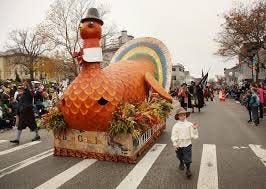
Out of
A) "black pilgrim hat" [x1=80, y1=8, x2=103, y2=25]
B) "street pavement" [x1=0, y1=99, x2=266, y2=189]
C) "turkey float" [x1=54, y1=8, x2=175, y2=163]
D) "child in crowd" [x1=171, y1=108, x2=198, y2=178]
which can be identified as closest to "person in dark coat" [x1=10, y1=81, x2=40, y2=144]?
"street pavement" [x1=0, y1=99, x2=266, y2=189]

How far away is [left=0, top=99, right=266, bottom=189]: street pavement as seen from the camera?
19.7 ft

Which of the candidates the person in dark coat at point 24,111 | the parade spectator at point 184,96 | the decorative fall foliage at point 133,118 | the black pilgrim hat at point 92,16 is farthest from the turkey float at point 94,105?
the parade spectator at point 184,96

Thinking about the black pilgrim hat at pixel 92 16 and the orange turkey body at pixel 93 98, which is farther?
the black pilgrim hat at pixel 92 16

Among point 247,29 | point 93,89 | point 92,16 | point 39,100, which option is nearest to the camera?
point 93,89

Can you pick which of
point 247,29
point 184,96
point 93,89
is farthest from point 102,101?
point 247,29

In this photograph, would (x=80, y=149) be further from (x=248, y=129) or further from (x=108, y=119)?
(x=248, y=129)

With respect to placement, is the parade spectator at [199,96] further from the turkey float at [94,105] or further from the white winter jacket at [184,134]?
the white winter jacket at [184,134]

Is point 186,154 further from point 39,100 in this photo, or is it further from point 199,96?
point 199,96

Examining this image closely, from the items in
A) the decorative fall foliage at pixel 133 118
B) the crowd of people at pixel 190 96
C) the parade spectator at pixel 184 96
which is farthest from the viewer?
the crowd of people at pixel 190 96

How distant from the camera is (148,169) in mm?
6969

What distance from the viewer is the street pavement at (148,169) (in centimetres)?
602

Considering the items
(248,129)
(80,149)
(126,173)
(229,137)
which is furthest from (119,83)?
(248,129)

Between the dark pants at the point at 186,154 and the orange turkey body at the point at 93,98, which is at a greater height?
the orange turkey body at the point at 93,98

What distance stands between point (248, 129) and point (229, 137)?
87.5 inches
